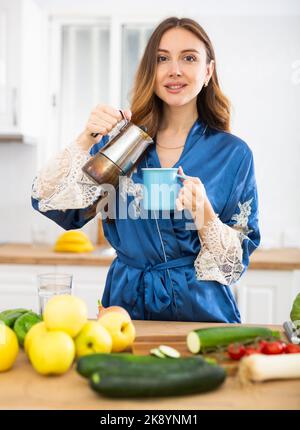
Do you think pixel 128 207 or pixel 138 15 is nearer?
pixel 128 207

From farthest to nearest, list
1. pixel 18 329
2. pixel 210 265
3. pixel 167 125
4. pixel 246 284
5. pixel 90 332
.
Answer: pixel 246 284
pixel 167 125
pixel 210 265
pixel 18 329
pixel 90 332

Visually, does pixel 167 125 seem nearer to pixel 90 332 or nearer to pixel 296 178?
pixel 90 332

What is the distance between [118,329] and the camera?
3.98ft

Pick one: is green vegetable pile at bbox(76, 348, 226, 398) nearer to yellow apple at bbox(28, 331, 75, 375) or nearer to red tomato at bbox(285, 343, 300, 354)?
yellow apple at bbox(28, 331, 75, 375)

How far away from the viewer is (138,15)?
3553 mm

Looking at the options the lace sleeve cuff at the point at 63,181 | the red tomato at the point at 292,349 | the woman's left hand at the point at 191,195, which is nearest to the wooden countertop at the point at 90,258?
the lace sleeve cuff at the point at 63,181

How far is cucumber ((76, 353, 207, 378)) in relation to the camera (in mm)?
1002

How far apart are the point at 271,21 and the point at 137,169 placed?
2.13 meters

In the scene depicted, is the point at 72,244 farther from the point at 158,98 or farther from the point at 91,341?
the point at 91,341

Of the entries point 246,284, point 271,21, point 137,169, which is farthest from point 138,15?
point 137,169

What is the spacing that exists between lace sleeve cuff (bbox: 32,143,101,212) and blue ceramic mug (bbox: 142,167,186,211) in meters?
0.30

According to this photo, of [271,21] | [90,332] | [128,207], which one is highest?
[271,21]

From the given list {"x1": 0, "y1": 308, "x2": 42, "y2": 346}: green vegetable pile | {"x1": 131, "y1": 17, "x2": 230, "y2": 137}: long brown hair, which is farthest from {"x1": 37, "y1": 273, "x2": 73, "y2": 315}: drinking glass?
{"x1": 131, "y1": 17, "x2": 230, "y2": 137}: long brown hair

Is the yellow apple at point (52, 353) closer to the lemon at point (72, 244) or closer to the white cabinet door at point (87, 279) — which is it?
the white cabinet door at point (87, 279)
